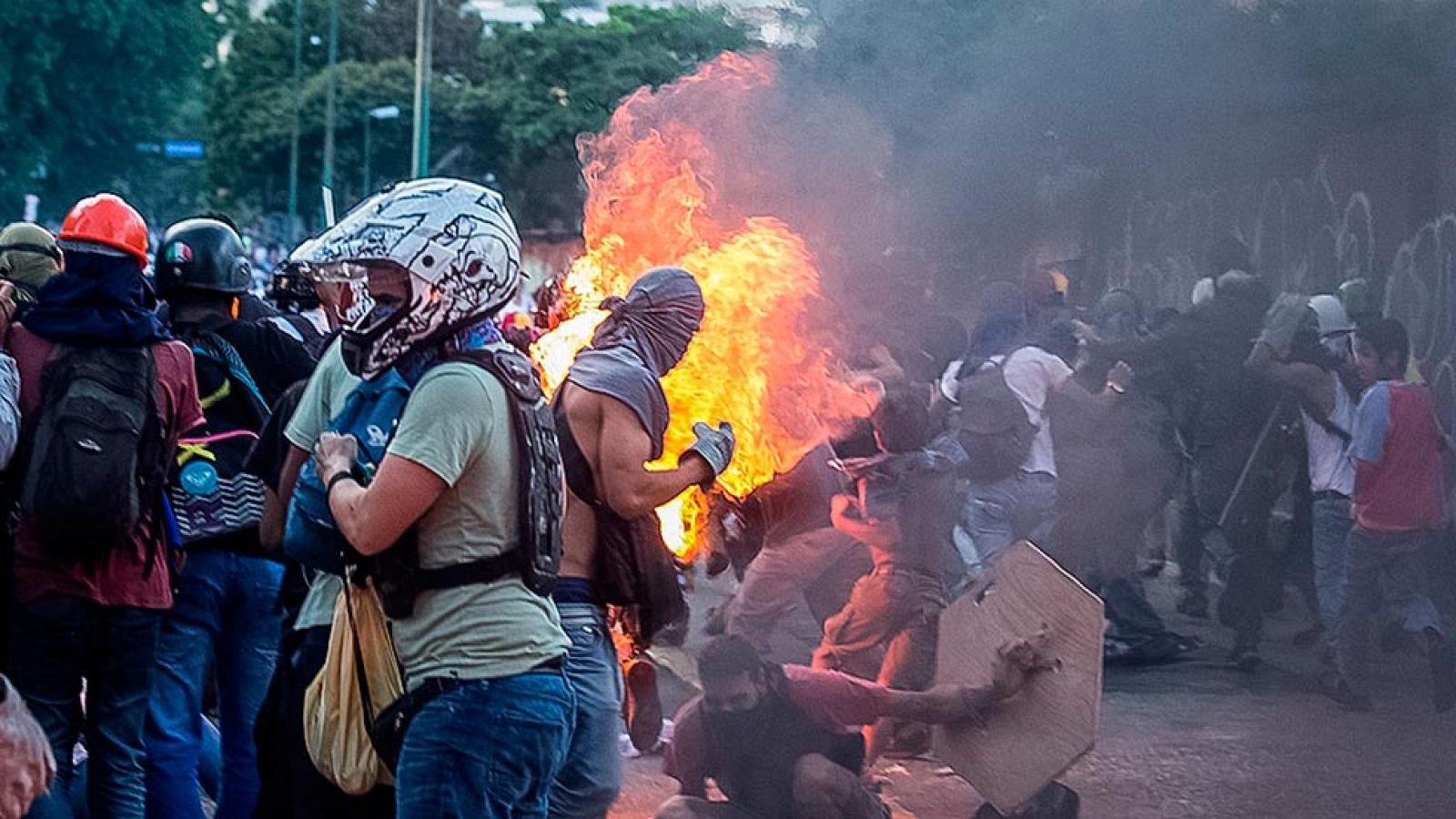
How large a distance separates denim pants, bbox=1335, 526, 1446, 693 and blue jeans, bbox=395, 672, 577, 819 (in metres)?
6.08

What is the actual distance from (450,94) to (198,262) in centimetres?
3449

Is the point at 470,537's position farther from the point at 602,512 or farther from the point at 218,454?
the point at 218,454

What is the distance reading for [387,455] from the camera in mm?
3342

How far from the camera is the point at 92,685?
4680 mm

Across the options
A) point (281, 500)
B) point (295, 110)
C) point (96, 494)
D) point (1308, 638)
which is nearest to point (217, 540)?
point (96, 494)

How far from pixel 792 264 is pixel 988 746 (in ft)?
6.61

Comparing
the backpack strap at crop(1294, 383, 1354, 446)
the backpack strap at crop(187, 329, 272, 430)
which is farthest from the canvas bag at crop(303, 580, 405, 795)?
the backpack strap at crop(1294, 383, 1354, 446)

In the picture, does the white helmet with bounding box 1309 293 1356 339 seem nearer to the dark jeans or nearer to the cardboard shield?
the dark jeans

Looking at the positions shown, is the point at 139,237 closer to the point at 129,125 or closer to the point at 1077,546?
the point at 1077,546

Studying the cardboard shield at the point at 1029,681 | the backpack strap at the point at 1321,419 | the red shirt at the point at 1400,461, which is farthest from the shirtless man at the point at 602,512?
the backpack strap at the point at 1321,419

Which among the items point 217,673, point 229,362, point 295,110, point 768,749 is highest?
point 295,110

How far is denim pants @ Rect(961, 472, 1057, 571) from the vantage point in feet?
28.6

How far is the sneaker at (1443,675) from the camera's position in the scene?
8617 millimetres

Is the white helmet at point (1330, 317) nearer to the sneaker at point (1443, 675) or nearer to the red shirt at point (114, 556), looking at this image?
the sneaker at point (1443, 675)
